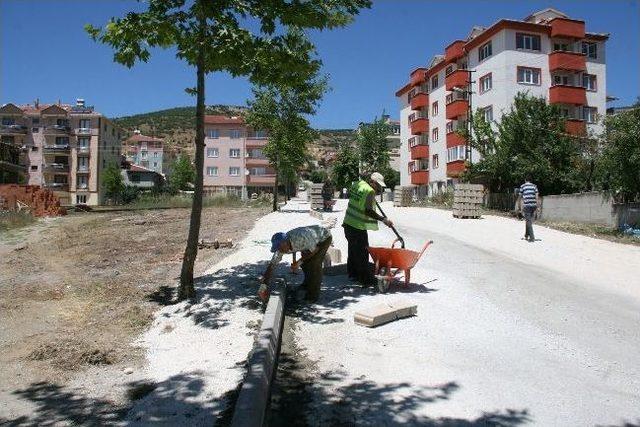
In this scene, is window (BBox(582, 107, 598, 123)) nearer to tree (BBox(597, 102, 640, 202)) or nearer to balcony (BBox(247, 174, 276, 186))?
tree (BBox(597, 102, 640, 202))

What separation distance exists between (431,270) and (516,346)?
4135 mm

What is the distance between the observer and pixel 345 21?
311 inches

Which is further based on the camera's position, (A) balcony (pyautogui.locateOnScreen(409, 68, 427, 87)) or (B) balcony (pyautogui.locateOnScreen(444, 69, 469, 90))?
(A) balcony (pyautogui.locateOnScreen(409, 68, 427, 87))

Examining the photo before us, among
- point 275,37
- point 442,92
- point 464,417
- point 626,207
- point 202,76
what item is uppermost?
point 442,92

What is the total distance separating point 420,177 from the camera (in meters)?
52.2

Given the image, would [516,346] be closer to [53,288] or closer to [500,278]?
[500,278]

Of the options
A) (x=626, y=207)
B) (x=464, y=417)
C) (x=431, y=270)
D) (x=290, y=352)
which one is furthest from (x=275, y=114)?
(x=464, y=417)

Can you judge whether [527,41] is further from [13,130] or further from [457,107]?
[13,130]

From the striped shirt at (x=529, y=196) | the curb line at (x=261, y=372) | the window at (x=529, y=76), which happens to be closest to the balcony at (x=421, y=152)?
the window at (x=529, y=76)

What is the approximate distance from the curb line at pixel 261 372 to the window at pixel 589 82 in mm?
41101

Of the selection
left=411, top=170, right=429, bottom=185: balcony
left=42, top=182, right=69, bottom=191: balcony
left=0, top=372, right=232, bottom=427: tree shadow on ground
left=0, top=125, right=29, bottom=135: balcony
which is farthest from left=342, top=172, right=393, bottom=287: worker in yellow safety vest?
left=0, top=125, right=29, bottom=135: balcony

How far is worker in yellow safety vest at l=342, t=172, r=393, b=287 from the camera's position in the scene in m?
7.80

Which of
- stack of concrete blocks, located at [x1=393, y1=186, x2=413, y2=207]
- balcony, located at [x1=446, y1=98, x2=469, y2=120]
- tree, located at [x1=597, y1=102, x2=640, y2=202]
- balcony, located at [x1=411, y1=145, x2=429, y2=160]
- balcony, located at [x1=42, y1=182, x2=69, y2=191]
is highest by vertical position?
balcony, located at [x1=446, y1=98, x2=469, y2=120]

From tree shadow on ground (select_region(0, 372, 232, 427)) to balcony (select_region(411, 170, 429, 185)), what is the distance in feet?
159
